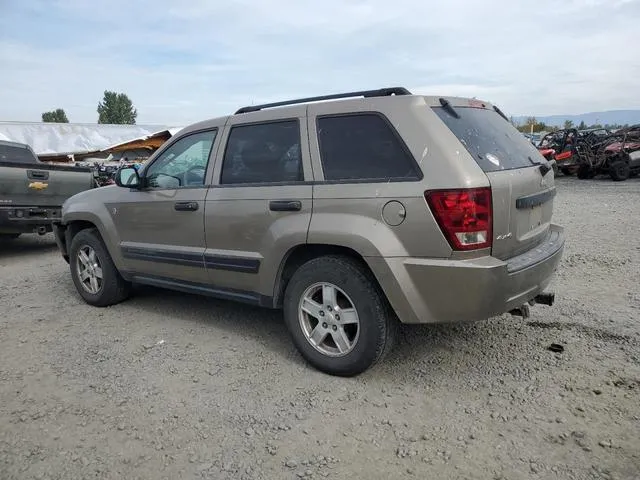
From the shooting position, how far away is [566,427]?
9.08 ft

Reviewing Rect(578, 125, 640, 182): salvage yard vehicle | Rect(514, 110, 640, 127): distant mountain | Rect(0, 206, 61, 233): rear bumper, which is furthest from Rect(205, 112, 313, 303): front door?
Rect(514, 110, 640, 127): distant mountain

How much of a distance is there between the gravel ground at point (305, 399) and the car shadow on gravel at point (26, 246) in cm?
409

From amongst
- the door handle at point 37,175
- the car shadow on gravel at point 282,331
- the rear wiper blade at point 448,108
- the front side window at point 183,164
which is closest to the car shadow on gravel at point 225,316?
the car shadow on gravel at point 282,331

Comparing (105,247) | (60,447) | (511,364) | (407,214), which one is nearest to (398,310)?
(407,214)

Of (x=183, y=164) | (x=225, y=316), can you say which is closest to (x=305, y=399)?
(x=225, y=316)

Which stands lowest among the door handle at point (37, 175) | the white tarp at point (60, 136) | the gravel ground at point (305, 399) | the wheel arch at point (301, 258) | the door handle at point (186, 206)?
the gravel ground at point (305, 399)

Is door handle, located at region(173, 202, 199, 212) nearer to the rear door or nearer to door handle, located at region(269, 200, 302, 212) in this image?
door handle, located at region(269, 200, 302, 212)

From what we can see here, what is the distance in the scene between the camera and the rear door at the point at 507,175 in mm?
3055

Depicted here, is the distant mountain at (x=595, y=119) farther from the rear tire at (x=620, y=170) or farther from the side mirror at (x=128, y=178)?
the side mirror at (x=128, y=178)

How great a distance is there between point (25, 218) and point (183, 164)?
4.70 m

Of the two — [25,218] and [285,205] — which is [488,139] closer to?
[285,205]

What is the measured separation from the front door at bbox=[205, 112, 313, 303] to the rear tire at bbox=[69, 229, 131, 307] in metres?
1.49

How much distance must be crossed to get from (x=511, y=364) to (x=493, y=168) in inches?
55.8

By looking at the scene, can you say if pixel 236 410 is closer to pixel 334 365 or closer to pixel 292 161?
pixel 334 365
